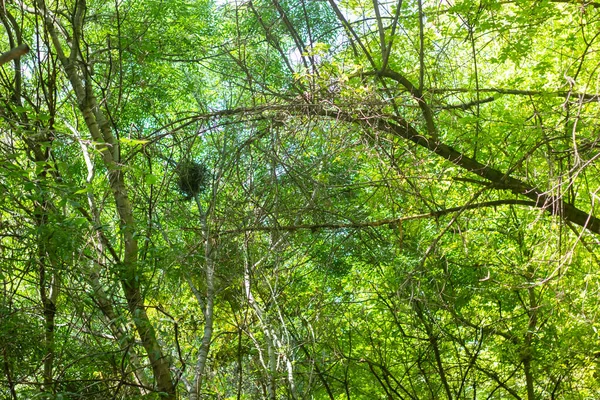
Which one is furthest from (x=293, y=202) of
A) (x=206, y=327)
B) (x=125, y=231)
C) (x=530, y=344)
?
(x=530, y=344)

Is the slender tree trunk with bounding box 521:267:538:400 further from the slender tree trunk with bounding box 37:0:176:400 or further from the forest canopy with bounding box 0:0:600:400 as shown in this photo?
the slender tree trunk with bounding box 37:0:176:400

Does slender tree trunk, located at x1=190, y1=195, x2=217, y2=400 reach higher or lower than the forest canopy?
lower

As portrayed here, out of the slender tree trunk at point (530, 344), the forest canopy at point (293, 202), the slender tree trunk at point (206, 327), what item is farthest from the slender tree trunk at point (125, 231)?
the slender tree trunk at point (530, 344)

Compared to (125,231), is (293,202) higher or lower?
higher

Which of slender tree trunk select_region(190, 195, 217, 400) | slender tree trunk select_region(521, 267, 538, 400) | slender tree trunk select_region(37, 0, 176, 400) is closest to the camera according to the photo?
slender tree trunk select_region(37, 0, 176, 400)

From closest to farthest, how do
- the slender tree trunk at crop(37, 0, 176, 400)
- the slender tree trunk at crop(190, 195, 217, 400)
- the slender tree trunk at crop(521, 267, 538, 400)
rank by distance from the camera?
1. the slender tree trunk at crop(37, 0, 176, 400)
2. the slender tree trunk at crop(190, 195, 217, 400)
3. the slender tree trunk at crop(521, 267, 538, 400)

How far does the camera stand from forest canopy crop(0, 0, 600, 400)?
383 centimetres

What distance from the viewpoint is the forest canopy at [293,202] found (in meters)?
3.83

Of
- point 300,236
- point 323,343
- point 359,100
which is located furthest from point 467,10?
point 323,343

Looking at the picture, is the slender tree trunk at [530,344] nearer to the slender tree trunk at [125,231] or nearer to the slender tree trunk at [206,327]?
the slender tree trunk at [206,327]

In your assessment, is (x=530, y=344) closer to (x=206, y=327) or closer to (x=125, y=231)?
(x=206, y=327)

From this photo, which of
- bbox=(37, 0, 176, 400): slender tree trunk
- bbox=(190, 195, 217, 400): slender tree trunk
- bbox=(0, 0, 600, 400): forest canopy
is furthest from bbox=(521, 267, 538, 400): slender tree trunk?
bbox=(37, 0, 176, 400): slender tree trunk

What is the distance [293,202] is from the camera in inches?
183

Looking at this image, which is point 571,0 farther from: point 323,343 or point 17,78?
point 17,78
